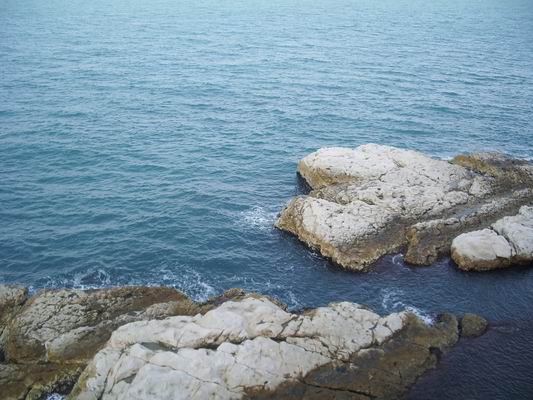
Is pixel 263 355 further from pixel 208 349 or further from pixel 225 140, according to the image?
pixel 225 140

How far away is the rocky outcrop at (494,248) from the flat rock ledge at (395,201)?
6.10 ft

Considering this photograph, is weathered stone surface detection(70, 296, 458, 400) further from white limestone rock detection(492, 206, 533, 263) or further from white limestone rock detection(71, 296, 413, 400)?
white limestone rock detection(492, 206, 533, 263)

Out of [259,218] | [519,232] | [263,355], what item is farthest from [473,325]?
[259,218]

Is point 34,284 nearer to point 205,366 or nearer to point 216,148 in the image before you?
point 205,366

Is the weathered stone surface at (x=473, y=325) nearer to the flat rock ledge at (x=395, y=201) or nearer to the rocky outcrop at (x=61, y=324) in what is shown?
the flat rock ledge at (x=395, y=201)

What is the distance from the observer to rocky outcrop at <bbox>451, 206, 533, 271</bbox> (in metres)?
37.9

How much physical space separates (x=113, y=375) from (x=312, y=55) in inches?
3654

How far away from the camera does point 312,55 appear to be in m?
107

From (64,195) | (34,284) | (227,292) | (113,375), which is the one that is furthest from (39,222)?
(113,375)

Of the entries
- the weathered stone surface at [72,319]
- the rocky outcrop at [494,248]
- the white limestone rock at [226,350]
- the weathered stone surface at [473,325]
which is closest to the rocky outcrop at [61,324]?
the weathered stone surface at [72,319]

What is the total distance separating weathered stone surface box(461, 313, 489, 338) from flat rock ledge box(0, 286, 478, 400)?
65 cm

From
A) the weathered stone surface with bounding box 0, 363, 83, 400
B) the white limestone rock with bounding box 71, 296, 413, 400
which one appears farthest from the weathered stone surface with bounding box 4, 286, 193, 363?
the white limestone rock with bounding box 71, 296, 413, 400

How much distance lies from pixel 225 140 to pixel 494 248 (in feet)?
119

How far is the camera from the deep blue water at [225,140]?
3762 cm
